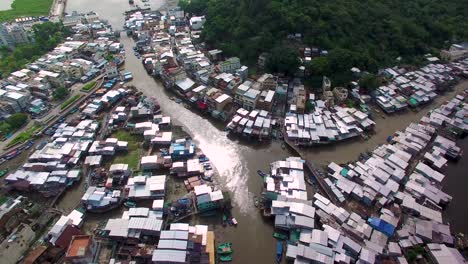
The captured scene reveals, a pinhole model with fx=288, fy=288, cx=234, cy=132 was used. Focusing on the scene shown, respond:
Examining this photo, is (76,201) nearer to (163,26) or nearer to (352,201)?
(352,201)

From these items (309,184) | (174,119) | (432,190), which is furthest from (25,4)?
(432,190)

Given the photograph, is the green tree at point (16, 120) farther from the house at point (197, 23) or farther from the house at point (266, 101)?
the house at point (197, 23)

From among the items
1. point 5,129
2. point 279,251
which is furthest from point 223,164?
point 5,129

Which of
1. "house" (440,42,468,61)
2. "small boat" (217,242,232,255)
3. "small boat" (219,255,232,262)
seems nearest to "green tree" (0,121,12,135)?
"small boat" (217,242,232,255)

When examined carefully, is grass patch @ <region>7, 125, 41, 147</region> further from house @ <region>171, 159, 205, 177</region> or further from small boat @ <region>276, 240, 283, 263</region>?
small boat @ <region>276, 240, 283, 263</region>

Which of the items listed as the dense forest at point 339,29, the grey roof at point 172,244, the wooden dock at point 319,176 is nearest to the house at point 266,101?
the dense forest at point 339,29

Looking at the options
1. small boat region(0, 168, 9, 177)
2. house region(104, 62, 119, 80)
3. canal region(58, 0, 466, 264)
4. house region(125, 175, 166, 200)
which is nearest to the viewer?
canal region(58, 0, 466, 264)

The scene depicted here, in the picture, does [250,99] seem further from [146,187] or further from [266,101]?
[146,187]

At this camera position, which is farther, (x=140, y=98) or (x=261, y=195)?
(x=140, y=98)
